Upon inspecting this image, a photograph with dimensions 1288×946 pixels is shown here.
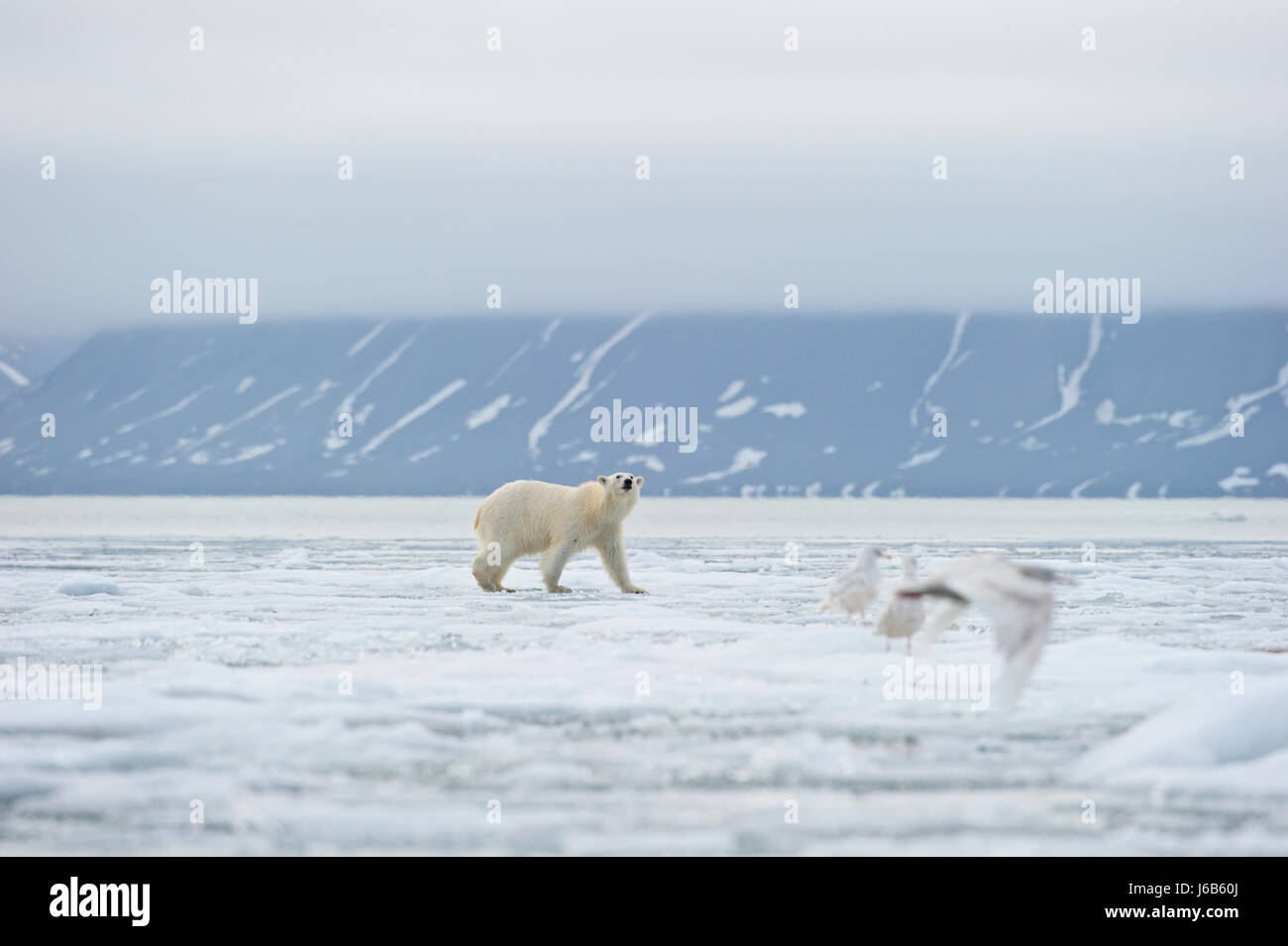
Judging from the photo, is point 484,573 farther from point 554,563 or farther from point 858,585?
point 858,585

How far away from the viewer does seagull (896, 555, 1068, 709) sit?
6270 mm

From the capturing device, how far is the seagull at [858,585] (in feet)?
32.0

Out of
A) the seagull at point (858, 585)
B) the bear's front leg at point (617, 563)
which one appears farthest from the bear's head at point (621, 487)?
the seagull at point (858, 585)

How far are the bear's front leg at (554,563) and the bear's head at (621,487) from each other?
0.62 meters

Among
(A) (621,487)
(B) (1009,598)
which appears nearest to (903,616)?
(B) (1009,598)

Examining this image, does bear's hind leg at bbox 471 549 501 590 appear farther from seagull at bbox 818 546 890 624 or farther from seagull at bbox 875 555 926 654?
seagull at bbox 875 555 926 654

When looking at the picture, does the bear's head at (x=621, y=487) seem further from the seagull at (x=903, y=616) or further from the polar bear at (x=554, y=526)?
the seagull at (x=903, y=616)

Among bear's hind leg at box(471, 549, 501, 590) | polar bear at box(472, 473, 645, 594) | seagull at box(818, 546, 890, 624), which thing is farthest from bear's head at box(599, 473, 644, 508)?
seagull at box(818, 546, 890, 624)

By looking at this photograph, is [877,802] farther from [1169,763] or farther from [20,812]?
[20,812]

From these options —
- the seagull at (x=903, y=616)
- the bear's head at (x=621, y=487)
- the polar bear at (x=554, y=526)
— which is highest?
the bear's head at (x=621, y=487)
